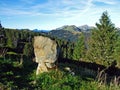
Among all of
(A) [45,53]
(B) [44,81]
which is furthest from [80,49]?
(B) [44,81]

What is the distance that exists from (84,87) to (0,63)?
625cm

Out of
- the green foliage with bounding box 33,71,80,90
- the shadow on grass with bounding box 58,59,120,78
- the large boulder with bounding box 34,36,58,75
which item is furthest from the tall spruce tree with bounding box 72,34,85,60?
the green foliage with bounding box 33,71,80,90

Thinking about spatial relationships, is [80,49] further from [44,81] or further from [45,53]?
[44,81]

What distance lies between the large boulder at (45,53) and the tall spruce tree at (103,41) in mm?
62198

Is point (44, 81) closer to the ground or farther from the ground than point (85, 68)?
farther from the ground

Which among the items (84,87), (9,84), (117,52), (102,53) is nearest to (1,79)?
(9,84)

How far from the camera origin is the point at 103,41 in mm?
87438

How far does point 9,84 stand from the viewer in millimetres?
16188

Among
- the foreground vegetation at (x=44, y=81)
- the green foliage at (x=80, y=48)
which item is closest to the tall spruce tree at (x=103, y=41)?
the green foliage at (x=80, y=48)

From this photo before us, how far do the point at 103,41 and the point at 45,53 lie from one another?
67.3 metres

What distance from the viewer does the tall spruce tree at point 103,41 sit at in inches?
3337

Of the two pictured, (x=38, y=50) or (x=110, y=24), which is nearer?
(x=38, y=50)

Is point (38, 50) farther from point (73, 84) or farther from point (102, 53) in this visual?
point (102, 53)

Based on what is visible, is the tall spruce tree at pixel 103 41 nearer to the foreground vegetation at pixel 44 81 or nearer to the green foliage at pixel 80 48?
the green foliage at pixel 80 48
